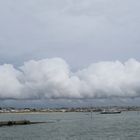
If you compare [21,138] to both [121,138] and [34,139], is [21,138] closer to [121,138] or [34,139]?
[34,139]

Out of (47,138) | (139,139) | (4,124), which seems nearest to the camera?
(139,139)

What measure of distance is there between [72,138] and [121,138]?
42.8ft

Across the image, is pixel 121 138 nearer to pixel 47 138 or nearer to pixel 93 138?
pixel 93 138

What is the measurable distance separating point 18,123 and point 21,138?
71841 millimetres

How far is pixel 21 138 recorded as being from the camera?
4200 inches

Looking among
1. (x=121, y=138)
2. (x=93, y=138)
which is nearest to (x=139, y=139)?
(x=121, y=138)

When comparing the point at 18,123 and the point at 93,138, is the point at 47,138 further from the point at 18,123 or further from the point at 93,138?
the point at 18,123

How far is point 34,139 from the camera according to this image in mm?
101625

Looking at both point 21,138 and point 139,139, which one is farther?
point 21,138

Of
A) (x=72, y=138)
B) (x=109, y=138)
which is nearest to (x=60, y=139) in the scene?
(x=72, y=138)

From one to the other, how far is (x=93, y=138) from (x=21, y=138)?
21.1 meters

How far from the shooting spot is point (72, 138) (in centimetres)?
10038

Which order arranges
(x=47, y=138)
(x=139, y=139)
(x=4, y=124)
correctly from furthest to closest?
(x=4, y=124) < (x=47, y=138) < (x=139, y=139)

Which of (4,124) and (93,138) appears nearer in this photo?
(93,138)
